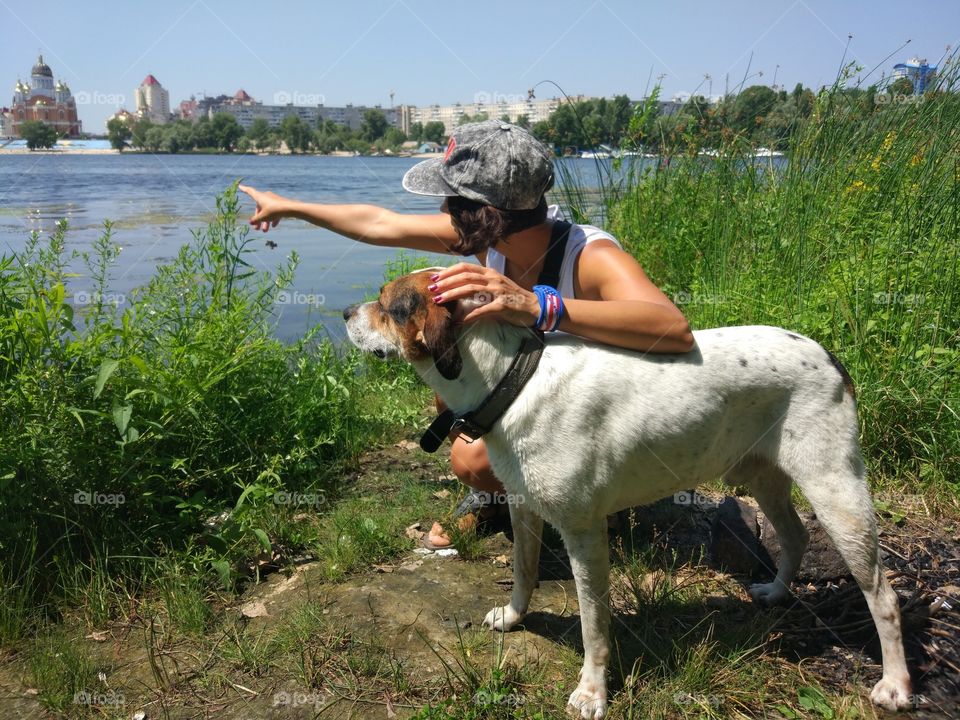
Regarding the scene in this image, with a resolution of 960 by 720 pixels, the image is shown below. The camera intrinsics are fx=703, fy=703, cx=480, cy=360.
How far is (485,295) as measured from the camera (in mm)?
2615

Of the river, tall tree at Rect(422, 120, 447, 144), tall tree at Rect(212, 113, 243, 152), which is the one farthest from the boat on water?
tall tree at Rect(212, 113, 243, 152)

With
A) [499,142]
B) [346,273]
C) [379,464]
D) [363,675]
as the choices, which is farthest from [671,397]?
[346,273]

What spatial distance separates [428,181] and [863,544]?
2392 mm

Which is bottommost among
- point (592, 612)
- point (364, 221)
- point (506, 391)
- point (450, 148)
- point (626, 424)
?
point (592, 612)

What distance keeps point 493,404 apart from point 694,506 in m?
2.22

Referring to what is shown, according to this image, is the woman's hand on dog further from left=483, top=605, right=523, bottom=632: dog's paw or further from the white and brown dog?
left=483, top=605, right=523, bottom=632: dog's paw

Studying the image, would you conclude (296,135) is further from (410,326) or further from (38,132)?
(410,326)

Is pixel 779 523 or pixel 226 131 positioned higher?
pixel 226 131

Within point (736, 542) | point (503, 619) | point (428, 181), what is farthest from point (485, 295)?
point (736, 542)

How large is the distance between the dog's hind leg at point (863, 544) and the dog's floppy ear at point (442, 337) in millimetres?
1452

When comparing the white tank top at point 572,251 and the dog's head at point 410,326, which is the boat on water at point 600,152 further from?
the dog's head at point 410,326

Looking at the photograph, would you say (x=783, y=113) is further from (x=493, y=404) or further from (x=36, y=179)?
(x=36, y=179)

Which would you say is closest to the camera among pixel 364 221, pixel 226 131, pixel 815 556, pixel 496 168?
pixel 496 168

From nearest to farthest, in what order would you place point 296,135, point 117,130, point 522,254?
point 522,254, point 296,135, point 117,130
